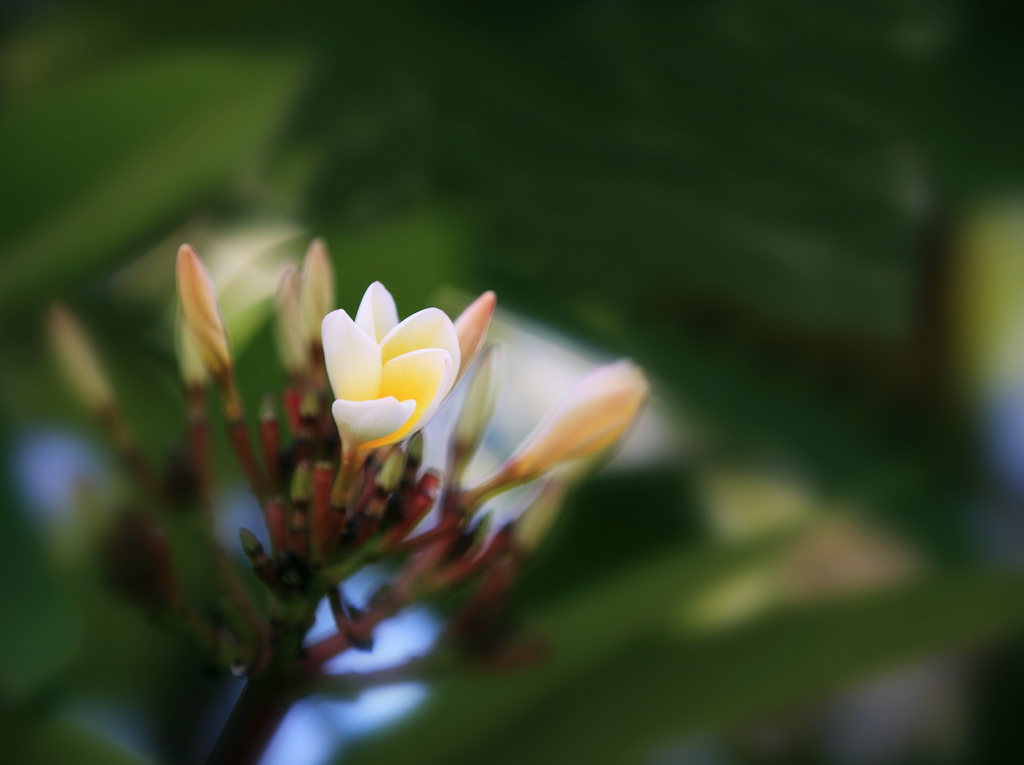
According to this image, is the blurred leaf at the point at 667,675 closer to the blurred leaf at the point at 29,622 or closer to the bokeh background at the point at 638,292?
the bokeh background at the point at 638,292

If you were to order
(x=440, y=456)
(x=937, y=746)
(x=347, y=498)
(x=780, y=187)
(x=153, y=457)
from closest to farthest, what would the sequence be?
1. (x=347, y=498)
2. (x=440, y=456)
3. (x=153, y=457)
4. (x=937, y=746)
5. (x=780, y=187)

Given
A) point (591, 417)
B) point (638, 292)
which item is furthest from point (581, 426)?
point (638, 292)

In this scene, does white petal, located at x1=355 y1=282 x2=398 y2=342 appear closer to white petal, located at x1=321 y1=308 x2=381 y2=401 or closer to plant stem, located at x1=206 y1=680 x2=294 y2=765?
white petal, located at x1=321 y1=308 x2=381 y2=401

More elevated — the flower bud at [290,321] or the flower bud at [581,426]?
the flower bud at [290,321]

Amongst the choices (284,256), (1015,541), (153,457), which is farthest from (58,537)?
(1015,541)

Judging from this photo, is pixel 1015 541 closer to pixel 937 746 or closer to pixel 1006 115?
pixel 937 746

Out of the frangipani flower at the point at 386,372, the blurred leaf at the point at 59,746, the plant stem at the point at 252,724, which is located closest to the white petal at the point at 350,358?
the frangipani flower at the point at 386,372
